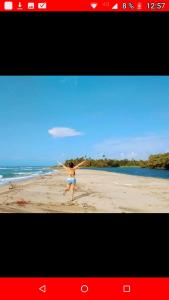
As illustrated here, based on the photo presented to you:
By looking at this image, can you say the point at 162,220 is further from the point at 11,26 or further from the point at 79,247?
the point at 11,26

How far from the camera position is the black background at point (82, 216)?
98.0 inches

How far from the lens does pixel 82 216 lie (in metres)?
2.44

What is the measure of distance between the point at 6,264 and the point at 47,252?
1.16ft

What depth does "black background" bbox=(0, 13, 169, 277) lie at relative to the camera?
8.16ft
